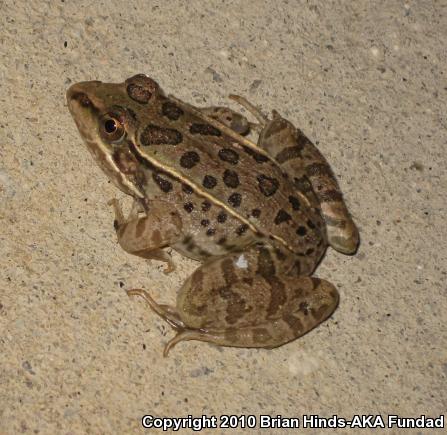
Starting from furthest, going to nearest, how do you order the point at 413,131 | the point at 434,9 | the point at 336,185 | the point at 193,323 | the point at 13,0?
the point at 434,9 → the point at 413,131 → the point at 13,0 → the point at 336,185 → the point at 193,323

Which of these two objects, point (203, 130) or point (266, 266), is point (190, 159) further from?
point (266, 266)

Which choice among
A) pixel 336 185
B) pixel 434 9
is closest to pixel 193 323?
pixel 336 185

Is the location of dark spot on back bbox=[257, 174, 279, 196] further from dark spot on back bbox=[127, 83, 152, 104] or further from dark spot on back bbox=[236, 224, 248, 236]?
dark spot on back bbox=[127, 83, 152, 104]

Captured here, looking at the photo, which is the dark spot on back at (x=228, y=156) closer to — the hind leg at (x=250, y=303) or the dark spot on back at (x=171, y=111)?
the dark spot on back at (x=171, y=111)

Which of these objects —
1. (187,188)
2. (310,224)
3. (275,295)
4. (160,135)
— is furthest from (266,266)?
(160,135)

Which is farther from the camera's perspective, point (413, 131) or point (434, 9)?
point (434, 9)

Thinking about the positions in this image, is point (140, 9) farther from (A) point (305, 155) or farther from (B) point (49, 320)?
(B) point (49, 320)

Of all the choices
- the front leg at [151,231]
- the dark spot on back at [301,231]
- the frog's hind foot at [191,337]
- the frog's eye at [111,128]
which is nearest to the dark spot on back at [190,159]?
the front leg at [151,231]
